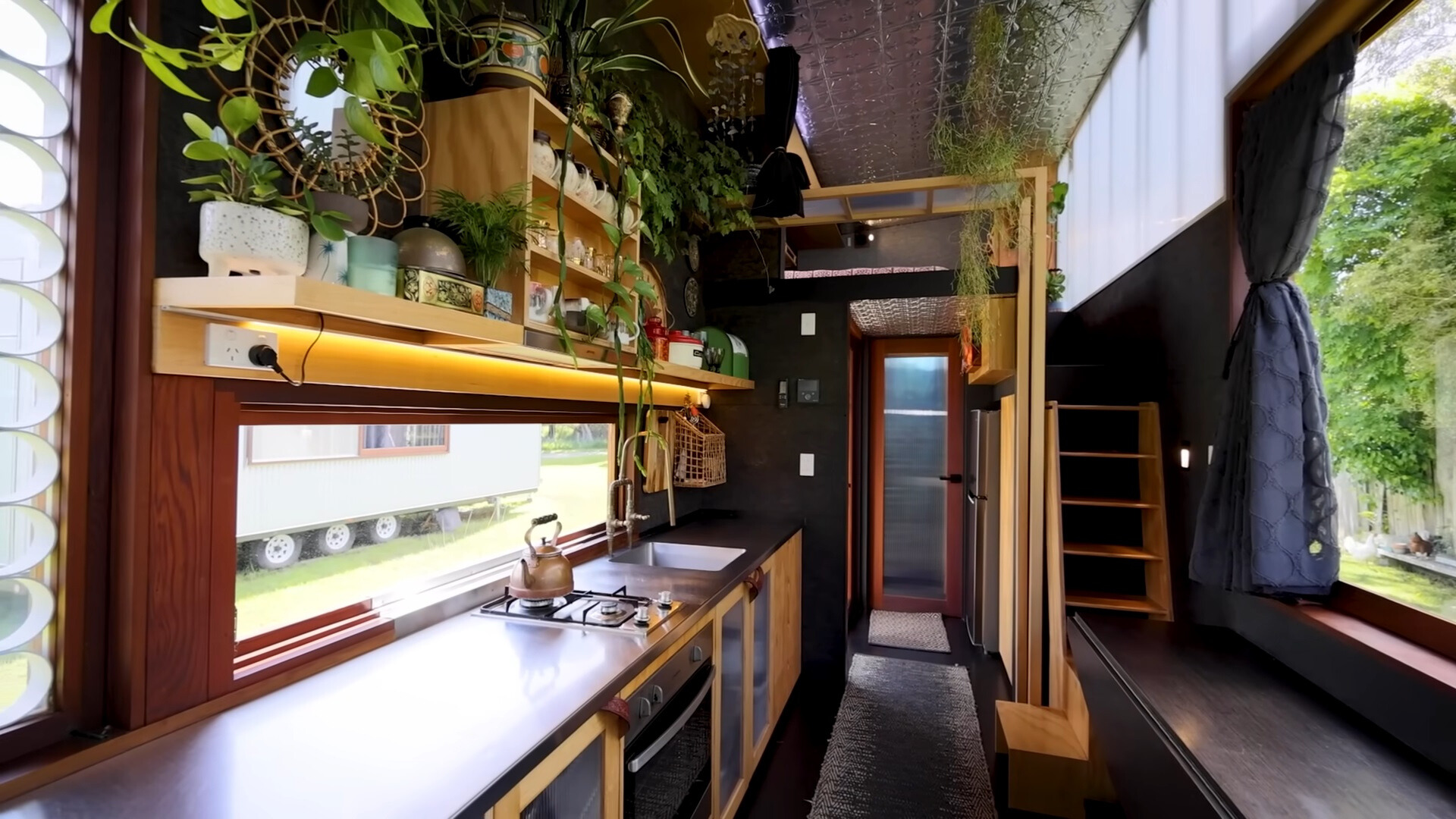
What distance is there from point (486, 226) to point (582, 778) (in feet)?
3.89

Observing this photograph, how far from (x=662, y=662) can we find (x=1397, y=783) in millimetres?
1444

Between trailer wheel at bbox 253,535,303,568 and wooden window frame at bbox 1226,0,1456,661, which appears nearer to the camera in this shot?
trailer wheel at bbox 253,535,303,568

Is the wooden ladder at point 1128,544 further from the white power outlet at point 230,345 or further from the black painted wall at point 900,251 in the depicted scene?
the white power outlet at point 230,345

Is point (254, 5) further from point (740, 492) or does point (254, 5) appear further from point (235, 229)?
point (740, 492)

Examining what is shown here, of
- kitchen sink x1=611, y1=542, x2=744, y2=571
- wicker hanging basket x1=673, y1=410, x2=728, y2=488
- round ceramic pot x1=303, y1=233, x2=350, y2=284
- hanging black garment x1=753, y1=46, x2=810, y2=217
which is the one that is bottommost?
kitchen sink x1=611, y1=542, x2=744, y2=571

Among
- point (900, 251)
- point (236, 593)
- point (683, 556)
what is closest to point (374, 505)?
point (236, 593)

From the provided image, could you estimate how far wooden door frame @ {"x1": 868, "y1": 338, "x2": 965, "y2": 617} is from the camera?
4.28 meters

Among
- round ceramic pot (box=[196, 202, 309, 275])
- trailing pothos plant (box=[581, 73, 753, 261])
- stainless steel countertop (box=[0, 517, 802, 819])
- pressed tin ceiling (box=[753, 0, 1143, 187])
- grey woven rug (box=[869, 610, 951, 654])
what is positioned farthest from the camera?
grey woven rug (box=[869, 610, 951, 654])

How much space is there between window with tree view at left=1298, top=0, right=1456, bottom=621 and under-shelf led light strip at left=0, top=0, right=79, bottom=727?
2537 mm

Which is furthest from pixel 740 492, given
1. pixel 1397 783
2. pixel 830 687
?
pixel 1397 783

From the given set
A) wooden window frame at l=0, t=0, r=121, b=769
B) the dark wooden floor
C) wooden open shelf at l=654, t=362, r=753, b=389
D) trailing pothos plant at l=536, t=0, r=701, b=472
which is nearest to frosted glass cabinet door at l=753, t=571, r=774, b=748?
the dark wooden floor

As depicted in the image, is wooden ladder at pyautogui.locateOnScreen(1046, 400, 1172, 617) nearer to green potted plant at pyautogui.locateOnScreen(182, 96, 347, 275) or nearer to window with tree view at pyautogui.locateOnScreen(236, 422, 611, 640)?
window with tree view at pyautogui.locateOnScreen(236, 422, 611, 640)

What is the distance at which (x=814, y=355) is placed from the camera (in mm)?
3191

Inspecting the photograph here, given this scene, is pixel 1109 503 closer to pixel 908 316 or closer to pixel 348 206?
pixel 908 316
